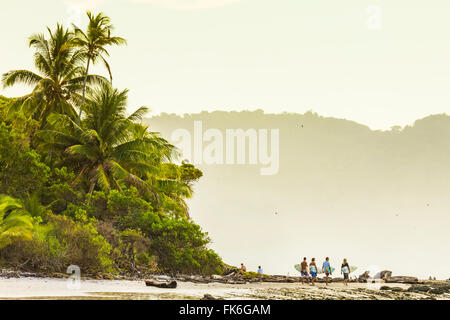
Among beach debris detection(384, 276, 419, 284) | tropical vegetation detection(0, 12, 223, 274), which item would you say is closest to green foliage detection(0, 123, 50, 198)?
tropical vegetation detection(0, 12, 223, 274)

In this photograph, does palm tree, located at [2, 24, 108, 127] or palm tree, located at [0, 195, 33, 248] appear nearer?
palm tree, located at [0, 195, 33, 248]

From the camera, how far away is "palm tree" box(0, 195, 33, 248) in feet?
68.9

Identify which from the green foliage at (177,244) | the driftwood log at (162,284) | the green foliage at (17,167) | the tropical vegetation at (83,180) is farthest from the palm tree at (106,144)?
the driftwood log at (162,284)

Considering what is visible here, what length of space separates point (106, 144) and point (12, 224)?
881 cm

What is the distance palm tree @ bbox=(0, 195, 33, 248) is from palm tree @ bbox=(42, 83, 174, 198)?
591cm

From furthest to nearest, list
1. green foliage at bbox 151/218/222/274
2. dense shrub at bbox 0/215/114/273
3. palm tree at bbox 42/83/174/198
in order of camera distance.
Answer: palm tree at bbox 42/83/174/198
green foliage at bbox 151/218/222/274
dense shrub at bbox 0/215/114/273

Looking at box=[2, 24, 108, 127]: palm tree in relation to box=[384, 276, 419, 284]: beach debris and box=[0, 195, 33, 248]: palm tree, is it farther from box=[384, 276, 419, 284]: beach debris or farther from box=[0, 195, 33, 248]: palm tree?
box=[384, 276, 419, 284]: beach debris

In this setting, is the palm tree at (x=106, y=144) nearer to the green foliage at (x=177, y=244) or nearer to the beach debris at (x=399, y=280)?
the green foliage at (x=177, y=244)

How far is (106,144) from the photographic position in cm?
2961

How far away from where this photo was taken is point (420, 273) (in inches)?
7121

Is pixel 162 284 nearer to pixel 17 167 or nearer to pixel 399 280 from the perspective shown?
pixel 17 167
